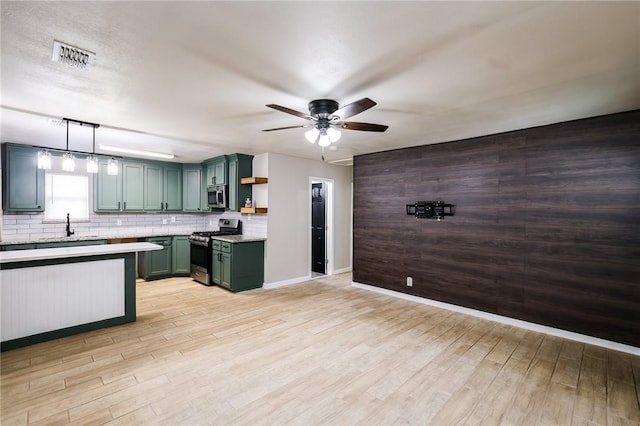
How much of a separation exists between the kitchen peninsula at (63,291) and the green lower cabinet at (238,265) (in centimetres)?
149

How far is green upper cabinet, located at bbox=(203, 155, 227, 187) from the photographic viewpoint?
580cm

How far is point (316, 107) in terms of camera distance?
263cm

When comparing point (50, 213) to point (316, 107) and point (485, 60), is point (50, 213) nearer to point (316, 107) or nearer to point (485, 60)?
point (316, 107)

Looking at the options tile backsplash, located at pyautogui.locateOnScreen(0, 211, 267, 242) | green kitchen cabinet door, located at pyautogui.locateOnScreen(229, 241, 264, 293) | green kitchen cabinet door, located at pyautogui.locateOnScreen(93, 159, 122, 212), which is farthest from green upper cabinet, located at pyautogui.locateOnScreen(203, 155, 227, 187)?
green kitchen cabinet door, located at pyautogui.locateOnScreen(93, 159, 122, 212)

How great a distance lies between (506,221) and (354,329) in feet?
7.93

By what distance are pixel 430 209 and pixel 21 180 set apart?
6599 millimetres

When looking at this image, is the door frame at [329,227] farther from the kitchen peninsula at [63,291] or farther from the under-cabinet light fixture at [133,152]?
the kitchen peninsula at [63,291]

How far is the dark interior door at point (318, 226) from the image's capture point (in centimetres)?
652

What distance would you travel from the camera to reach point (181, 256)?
6176 mm

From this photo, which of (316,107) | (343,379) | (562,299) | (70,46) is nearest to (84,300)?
(70,46)

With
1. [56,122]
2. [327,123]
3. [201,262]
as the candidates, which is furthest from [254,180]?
[327,123]

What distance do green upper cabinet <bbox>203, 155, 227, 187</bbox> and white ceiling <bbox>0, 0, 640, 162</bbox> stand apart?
7.55 ft

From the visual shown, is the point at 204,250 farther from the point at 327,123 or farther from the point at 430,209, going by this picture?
the point at 430,209

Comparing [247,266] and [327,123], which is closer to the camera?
[327,123]
